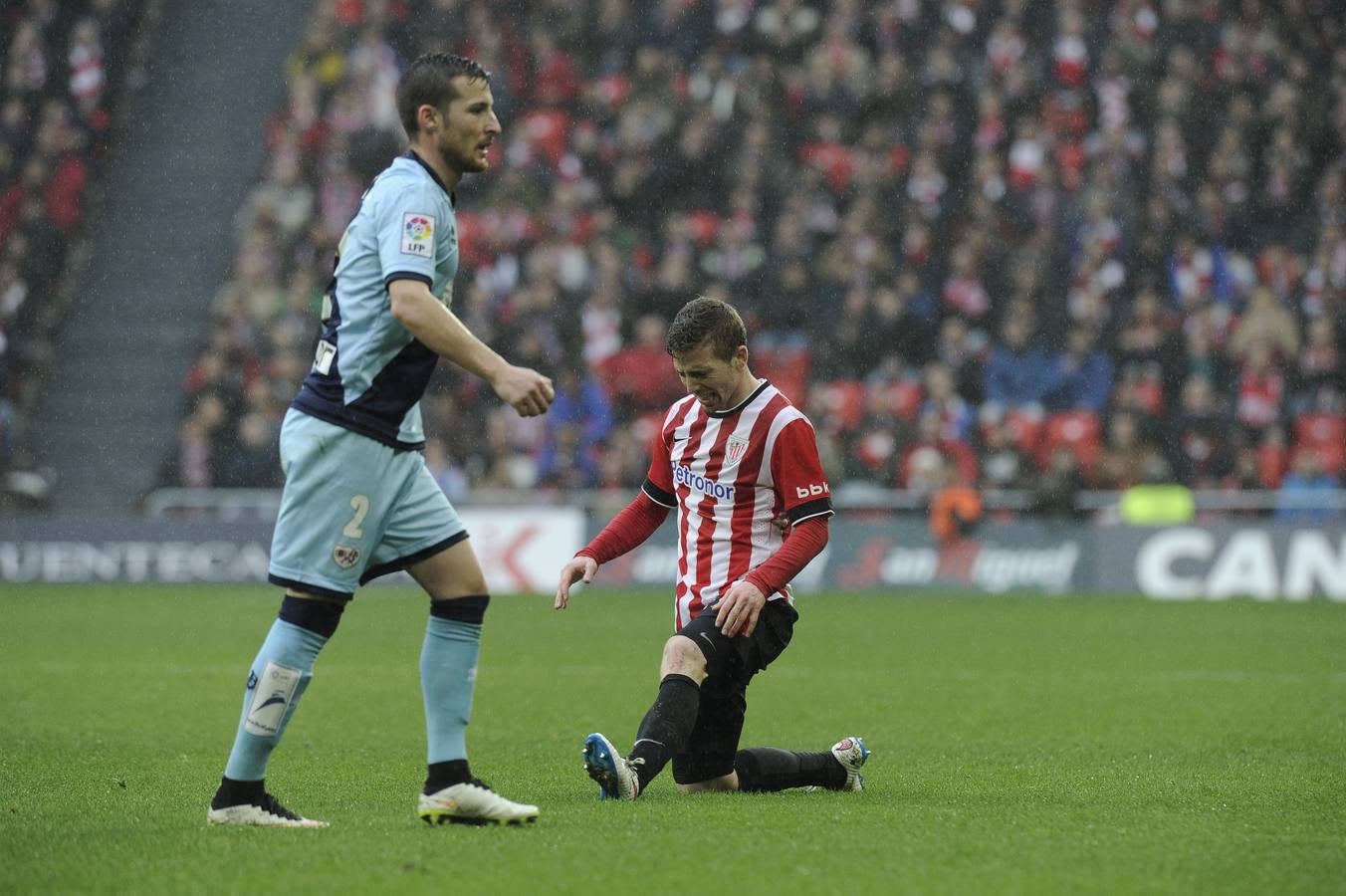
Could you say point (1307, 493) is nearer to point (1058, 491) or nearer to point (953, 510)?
point (1058, 491)

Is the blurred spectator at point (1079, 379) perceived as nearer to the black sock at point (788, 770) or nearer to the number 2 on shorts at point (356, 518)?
the black sock at point (788, 770)

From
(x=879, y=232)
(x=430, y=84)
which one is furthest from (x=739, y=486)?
(x=879, y=232)

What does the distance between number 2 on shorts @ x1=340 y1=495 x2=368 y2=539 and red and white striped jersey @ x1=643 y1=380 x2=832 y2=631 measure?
1.28 metres

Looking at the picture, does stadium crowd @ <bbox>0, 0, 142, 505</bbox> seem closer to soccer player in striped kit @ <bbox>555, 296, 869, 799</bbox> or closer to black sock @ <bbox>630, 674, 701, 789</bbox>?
soccer player in striped kit @ <bbox>555, 296, 869, 799</bbox>

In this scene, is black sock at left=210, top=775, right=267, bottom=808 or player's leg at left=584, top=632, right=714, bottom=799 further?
player's leg at left=584, top=632, right=714, bottom=799

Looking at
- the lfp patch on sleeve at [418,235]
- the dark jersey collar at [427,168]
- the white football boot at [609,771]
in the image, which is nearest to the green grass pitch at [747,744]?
the white football boot at [609,771]

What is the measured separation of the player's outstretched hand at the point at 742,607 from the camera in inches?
215

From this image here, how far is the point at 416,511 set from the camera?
499cm

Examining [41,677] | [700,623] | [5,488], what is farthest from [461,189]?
[700,623]

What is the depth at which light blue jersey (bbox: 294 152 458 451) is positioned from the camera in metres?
4.83

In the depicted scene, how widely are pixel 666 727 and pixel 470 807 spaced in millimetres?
763

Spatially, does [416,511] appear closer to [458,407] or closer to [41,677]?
[41,677]

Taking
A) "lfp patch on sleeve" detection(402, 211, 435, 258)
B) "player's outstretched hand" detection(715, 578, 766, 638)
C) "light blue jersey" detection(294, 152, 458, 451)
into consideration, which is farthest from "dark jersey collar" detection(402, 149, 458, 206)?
"player's outstretched hand" detection(715, 578, 766, 638)

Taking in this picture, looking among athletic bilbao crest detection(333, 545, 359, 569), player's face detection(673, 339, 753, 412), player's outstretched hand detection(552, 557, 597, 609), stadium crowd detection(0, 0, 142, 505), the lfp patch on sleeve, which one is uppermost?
stadium crowd detection(0, 0, 142, 505)
